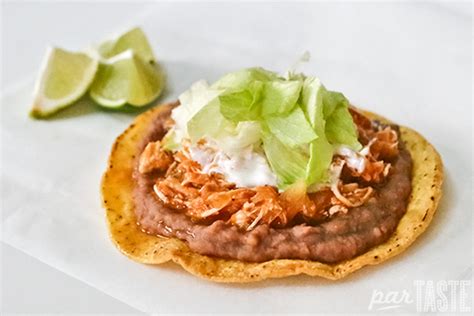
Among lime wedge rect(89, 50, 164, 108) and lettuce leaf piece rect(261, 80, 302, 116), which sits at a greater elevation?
lettuce leaf piece rect(261, 80, 302, 116)

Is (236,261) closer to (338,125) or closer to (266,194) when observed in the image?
(266,194)

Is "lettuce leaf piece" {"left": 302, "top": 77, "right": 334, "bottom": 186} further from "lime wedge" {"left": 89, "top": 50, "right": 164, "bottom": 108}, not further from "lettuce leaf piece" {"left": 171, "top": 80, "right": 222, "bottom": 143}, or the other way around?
"lime wedge" {"left": 89, "top": 50, "right": 164, "bottom": 108}

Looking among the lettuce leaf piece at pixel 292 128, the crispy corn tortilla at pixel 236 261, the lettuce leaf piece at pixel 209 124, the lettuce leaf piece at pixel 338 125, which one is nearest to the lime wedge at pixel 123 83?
the crispy corn tortilla at pixel 236 261

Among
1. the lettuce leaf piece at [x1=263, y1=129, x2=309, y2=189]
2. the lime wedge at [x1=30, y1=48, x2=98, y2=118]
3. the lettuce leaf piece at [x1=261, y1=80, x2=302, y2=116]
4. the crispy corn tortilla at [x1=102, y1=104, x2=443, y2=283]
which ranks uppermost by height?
the lettuce leaf piece at [x1=261, y1=80, x2=302, y2=116]

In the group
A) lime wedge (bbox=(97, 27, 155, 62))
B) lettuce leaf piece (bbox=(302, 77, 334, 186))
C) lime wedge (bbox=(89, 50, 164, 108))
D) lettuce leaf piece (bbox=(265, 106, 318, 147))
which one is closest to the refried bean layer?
lettuce leaf piece (bbox=(302, 77, 334, 186))

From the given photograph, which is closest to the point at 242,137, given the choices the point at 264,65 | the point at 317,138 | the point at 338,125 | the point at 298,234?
the point at 317,138

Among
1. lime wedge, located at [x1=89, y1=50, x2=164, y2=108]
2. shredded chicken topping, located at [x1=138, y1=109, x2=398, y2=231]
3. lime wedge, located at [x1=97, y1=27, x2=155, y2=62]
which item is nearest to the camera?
shredded chicken topping, located at [x1=138, y1=109, x2=398, y2=231]

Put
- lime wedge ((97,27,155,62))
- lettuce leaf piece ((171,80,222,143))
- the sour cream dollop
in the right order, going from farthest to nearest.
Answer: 1. lime wedge ((97,27,155,62))
2. lettuce leaf piece ((171,80,222,143))
3. the sour cream dollop
